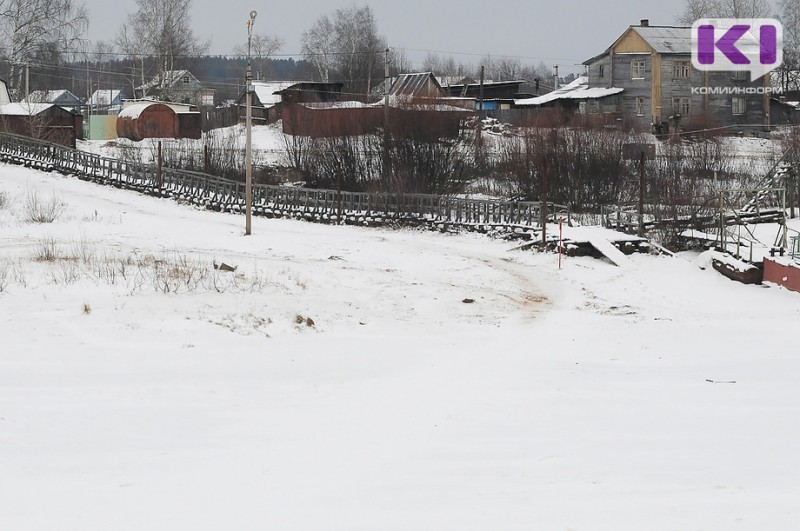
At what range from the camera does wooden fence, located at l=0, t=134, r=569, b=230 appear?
26484 mm

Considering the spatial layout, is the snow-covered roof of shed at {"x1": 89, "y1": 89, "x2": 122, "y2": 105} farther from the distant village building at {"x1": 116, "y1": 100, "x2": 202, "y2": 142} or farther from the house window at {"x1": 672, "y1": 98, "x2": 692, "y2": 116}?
the house window at {"x1": 672, "y1": 98, "x2": 692, "y2": 116}

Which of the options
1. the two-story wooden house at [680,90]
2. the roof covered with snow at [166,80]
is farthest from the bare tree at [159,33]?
the two-story wooden house at [680,90]

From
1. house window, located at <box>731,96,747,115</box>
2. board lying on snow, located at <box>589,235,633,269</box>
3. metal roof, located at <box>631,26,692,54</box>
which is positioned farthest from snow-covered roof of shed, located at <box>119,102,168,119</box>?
board lying on snow, located at <box>589,235,633,269</box>

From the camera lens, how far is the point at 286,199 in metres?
30.3

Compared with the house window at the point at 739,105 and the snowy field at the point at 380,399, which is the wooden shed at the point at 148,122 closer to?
the snowy field at the point at 380,399

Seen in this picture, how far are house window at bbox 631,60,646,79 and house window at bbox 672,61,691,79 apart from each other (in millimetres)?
1958

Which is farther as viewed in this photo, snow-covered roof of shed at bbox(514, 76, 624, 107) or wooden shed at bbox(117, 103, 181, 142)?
snow-covered roof of shed at bbox(514, 76, 624, 107)

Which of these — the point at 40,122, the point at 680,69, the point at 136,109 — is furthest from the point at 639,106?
the point at 40,122

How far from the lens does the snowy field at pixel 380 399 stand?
6508mm

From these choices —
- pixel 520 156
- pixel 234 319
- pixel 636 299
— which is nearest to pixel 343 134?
pixel 520 156

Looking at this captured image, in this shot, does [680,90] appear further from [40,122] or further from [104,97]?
[104,97]

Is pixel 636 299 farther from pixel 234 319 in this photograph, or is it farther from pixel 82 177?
pixel 82 177

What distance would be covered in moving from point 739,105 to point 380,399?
51564mm

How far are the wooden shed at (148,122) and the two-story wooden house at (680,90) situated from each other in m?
27.4
